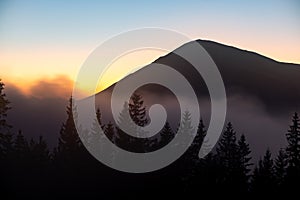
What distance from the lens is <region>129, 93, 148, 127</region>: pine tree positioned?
4031 centimetres

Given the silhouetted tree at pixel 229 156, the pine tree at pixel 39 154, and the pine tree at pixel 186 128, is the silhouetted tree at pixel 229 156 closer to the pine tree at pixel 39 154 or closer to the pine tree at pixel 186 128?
the pine tree at pixel 186 128

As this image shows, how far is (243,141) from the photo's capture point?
51.7 m

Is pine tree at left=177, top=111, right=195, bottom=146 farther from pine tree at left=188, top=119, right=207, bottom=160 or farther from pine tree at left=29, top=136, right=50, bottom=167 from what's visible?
pine tree at left=29, top=136, right=50, bottom=167

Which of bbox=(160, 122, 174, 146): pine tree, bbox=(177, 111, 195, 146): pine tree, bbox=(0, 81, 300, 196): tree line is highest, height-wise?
bbox=(177, 111, 195, 146): pine tree

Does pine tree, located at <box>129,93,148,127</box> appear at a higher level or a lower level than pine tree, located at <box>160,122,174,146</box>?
higher

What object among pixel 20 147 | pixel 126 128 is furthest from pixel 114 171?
pixel 20 147

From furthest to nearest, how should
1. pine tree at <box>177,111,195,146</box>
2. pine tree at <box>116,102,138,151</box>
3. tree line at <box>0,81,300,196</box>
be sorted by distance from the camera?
pine tree at <box>177,111,195,146</box>, pine tree at <box>116,102,138,151</box>, tree line at <box>0,81,300,196</box>

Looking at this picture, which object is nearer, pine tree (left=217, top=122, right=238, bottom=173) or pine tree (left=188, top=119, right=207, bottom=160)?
pine tree (left=217, top=122, right=238, bottom=173)

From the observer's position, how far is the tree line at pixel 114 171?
35.2 meters

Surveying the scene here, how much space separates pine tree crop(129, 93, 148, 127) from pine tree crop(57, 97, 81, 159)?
507 centimetres

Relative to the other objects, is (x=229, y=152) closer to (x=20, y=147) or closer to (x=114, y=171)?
(x=114, y=171)

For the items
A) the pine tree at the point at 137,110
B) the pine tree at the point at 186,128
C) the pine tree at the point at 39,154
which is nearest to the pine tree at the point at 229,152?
the pine tree at the point at 186,128

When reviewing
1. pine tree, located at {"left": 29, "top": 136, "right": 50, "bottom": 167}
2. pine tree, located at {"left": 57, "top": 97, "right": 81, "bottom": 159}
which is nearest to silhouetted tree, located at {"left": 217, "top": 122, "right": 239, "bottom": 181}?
pine tree, located at {"left": 57, "top": 97, "right": 81, "bottom": 159}

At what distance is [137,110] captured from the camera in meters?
41.1
